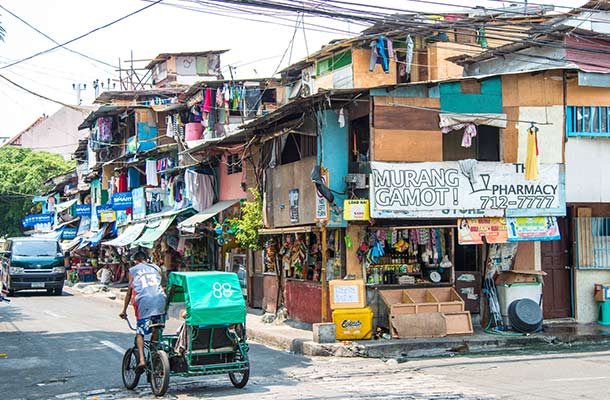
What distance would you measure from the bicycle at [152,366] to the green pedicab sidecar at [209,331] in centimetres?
22

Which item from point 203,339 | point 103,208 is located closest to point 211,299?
point 203,339

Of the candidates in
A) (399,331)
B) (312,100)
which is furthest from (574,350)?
(312,100)

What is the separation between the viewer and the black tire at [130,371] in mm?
10891

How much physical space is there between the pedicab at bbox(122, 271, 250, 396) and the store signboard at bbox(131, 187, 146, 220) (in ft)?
85.1

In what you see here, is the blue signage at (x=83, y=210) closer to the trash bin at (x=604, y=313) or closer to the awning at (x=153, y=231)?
the awning at (x=153, y=231)

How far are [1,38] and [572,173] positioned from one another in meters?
12.5

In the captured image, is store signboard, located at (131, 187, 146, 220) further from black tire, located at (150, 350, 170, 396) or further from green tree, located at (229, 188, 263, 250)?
black tire, located at (150, 350, 170, 396)

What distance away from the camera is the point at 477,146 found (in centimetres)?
1784

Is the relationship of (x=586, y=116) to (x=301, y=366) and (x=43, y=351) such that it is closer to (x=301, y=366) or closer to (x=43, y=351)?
(x=301, y=366)

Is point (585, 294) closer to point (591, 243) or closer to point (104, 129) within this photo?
point (591, 243)

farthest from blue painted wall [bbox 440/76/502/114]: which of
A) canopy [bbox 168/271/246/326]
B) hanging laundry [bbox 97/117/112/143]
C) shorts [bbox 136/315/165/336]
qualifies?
hanging laundry [bbox 97/117/112/143]

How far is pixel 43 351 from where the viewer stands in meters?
15.2

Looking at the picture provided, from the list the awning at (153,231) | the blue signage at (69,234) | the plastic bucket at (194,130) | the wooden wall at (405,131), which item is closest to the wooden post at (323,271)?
the wooden wall at (405,131)

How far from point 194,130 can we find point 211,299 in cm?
2153
